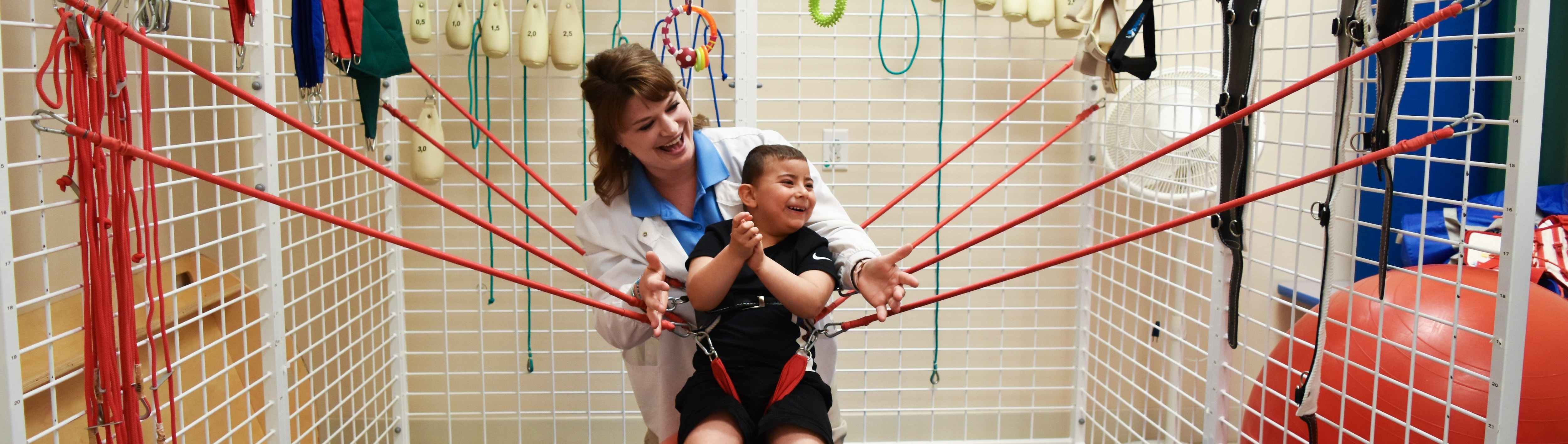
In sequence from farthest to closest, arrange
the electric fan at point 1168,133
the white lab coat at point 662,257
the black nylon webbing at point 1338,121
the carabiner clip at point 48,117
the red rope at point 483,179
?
the electric fan at point 1168,133
the red rope at point 483,179
the white lab coat at point 662,257
the black nylon webbing at point 1338,121
the carabiner clip at point 48,117

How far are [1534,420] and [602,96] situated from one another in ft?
5.92

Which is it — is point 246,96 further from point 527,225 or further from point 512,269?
point 512,269

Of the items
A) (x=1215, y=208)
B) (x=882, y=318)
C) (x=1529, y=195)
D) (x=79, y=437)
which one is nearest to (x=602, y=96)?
(x=882, y=318)

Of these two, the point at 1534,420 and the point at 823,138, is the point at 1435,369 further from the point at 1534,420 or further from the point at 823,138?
the point at 823,138

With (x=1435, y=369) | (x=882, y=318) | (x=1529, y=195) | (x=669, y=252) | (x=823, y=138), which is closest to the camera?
(x=1529, y=195)

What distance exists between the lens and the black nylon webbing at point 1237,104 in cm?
174

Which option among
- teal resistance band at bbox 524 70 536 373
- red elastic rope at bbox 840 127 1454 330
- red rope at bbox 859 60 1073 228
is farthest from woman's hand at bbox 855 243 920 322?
teal resistance band at bbox 524 70 536 373

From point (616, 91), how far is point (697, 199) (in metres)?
0.28

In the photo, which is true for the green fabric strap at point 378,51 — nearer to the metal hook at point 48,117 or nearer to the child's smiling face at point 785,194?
the metal hook at point 48,117

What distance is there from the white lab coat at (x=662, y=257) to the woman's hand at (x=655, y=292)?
0.11 meters

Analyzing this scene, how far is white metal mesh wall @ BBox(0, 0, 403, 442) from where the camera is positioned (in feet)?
5.81

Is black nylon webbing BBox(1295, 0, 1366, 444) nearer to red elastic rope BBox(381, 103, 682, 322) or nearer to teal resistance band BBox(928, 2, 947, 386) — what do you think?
red elastic rope BBox(381, 103, 682, 322)

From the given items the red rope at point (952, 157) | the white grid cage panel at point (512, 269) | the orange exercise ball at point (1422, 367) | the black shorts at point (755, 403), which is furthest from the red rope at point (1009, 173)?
the white grid cage panel at point (512, 269)

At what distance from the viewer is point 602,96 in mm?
1760
